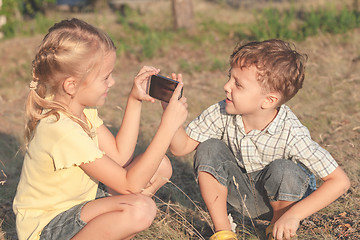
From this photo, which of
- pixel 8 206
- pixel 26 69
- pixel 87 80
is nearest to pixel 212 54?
pixel 26 69

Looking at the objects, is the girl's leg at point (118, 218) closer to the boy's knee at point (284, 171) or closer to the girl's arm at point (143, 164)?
the girl's arm at point (143, 164)

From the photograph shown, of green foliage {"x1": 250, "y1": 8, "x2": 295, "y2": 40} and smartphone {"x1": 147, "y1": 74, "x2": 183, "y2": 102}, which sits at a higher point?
smartphone {"x1": 147, "y1": 74, "x2": 183, "y2": 102}

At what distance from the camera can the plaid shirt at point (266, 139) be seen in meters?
2.70

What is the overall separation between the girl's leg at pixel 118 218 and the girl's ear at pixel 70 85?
Answer: 629mm

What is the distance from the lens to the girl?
2.38 m

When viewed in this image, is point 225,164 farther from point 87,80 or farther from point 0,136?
point 0,136

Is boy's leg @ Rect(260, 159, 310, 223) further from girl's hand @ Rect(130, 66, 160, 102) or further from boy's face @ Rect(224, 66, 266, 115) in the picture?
girl's hand @ Rect(130, 66, 160, 102)

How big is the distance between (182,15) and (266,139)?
6.17 meters

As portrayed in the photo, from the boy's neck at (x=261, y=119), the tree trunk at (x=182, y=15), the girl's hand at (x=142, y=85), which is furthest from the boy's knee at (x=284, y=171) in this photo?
the tree trunk at (x=182, y=15)

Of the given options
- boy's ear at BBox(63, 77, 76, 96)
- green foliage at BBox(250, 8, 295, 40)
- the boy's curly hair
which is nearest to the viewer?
boy's ear at BBox(63, 77, 76, 96)

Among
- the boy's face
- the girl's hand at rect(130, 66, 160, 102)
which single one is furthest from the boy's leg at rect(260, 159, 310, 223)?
the girl's hand at rect(130, 66, 160, 102)

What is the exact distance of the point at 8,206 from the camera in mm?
3602

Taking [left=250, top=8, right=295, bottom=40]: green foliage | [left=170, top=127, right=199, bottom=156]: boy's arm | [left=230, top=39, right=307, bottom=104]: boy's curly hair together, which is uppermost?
[left=230, top=39, right=307, bottom=104]: boy's curly hair

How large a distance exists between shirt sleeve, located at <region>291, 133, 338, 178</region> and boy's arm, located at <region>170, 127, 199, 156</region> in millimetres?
658
